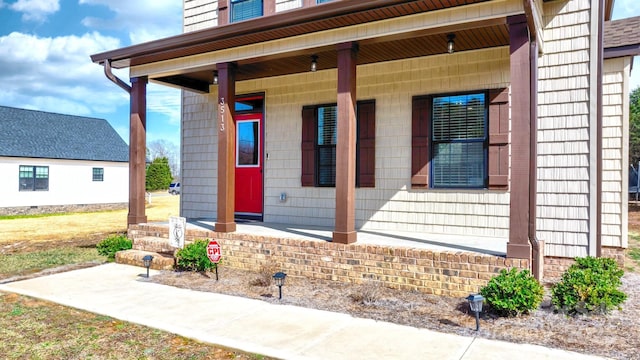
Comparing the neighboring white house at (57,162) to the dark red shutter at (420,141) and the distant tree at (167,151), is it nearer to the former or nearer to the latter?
the dark red shutter at (420,141)

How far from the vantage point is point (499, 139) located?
19.6 ft

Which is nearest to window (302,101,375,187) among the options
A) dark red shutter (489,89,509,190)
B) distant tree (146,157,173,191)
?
dark red shutter (489,89,509,190)

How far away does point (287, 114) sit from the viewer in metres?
7.93

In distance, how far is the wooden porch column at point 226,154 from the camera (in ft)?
21.6

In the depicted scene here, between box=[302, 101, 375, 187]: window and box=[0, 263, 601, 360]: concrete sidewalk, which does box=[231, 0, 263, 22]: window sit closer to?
box=[302, 101, 375, 187]: window

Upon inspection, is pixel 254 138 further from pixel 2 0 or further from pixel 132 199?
pixel 2 0

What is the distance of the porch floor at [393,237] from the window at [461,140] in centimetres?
82

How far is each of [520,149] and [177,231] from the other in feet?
15.3

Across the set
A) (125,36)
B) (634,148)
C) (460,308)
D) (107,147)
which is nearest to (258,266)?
(460,308)

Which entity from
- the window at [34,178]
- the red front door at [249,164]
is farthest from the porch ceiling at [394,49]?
the window at [34,178]

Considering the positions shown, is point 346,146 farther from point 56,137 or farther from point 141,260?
point 56,137

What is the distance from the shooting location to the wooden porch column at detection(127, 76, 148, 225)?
7.56 m

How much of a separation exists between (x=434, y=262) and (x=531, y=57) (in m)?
2.70

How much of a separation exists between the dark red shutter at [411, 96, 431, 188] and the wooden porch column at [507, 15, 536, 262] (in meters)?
1.94
